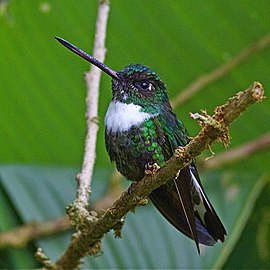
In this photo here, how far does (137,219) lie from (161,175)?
1579 mm

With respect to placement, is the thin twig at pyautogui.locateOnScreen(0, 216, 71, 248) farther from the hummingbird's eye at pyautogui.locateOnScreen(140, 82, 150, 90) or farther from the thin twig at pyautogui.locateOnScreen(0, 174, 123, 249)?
the hummingbird's eye at pyautogui.locateOnScreen(140, 82, 150, 90)

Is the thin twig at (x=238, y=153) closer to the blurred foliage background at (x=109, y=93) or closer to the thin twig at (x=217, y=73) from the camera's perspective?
the blurred foliage background at (x=109, y=93)

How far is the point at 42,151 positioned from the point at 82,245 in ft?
4.40

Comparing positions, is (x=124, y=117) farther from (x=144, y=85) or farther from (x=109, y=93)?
(x=109, y=93)

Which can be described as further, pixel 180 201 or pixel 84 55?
pixel 180 201

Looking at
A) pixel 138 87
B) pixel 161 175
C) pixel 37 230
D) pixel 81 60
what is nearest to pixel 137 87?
pixel 138 87

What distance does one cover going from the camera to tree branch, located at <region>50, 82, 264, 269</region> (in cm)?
140

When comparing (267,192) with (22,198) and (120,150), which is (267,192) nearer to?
(22,198)

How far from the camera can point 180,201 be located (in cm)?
206

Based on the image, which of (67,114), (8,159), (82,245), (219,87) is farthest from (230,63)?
(82,245)

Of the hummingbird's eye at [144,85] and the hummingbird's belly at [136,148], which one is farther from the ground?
the hummingbird's eye at [144,85]

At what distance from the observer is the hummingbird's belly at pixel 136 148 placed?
208cm

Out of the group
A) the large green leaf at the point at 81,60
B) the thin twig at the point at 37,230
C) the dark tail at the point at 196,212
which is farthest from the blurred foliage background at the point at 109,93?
the dark tail at the point at 196,212

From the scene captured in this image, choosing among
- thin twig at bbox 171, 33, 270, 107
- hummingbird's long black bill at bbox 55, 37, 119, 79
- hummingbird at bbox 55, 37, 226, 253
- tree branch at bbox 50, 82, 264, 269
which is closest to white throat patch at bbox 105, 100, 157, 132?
A: hummingbird at bbox 55, 37, 226, 253
